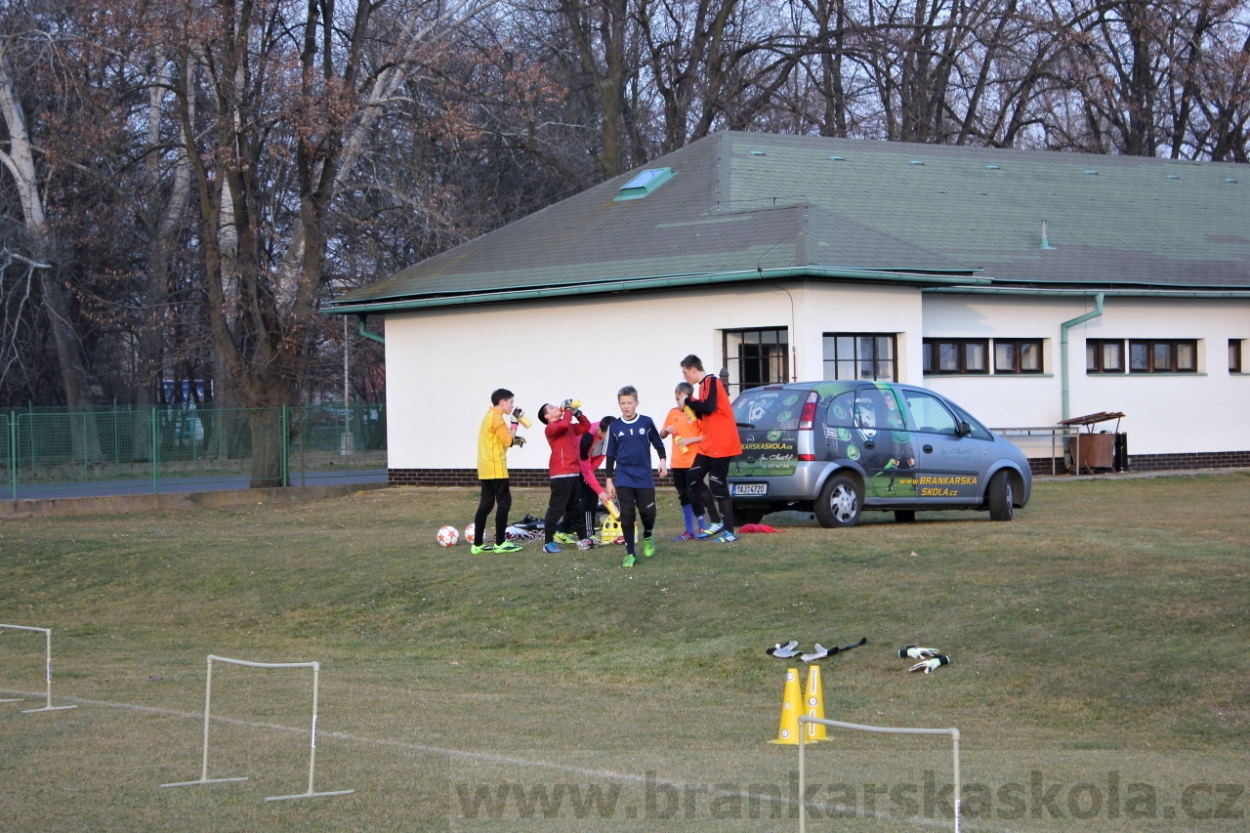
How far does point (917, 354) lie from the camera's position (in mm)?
25688

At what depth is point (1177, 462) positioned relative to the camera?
2952 centimetres

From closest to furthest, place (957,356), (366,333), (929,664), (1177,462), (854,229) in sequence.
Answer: (929,664) → (854,229) → (957,356) → (1177,462) → (366,333)

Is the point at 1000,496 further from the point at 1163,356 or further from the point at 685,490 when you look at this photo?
the point at 1163,356

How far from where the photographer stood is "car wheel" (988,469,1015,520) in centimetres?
1797

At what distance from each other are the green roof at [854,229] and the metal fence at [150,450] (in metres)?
3.28

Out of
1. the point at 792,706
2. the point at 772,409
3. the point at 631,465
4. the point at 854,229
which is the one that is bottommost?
the point at 792,706

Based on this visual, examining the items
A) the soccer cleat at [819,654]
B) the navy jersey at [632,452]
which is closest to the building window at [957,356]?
the navy jersey at [632,452]

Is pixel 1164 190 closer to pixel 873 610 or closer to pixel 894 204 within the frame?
pixel 894 204

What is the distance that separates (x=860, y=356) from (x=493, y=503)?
35.7 ft

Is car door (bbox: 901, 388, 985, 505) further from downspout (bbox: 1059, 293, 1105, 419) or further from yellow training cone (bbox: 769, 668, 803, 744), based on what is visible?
downspout (bbox: 1059, 293, 1105, 419)

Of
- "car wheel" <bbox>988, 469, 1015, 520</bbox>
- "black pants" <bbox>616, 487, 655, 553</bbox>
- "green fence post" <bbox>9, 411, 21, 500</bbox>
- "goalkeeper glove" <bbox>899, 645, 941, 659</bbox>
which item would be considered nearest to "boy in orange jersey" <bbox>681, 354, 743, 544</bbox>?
"black pants" <bbox>616, 487, 655, 553</bbox>

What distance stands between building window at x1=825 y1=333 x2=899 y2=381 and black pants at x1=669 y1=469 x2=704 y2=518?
944 centimetres

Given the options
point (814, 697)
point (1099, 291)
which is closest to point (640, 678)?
point (814, 697)

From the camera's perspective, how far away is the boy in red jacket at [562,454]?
1561 centimetres
